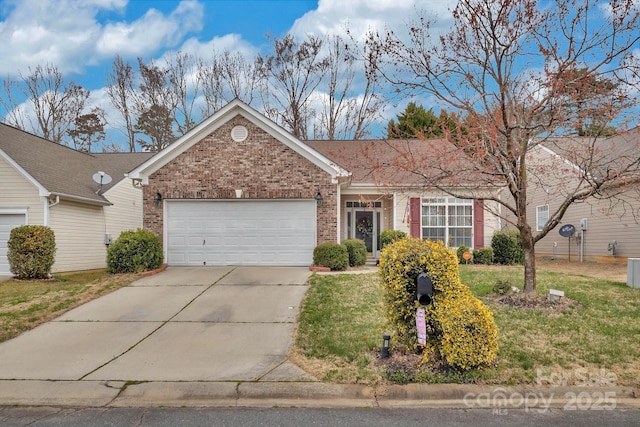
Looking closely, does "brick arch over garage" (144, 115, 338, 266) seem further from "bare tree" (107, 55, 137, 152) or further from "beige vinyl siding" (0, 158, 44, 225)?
"bare tree" (107, 55, 137, 152)

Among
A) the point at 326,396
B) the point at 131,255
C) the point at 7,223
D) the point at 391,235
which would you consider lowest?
the point at 326,396

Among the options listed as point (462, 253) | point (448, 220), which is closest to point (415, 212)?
point (448, 220)

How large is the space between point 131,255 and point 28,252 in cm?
315

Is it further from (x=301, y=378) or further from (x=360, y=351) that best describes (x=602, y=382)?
(x=301, y=378)

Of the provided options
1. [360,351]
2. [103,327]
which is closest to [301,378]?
[360,351]

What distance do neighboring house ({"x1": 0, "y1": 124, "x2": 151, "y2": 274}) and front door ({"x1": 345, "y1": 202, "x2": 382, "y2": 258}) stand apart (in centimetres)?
957

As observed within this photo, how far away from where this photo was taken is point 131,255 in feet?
40.4

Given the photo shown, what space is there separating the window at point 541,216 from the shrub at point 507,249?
5697 millimetres

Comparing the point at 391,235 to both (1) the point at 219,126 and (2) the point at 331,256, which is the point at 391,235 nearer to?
(2) the point at 331,256

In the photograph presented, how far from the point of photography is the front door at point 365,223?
17328 millimetres

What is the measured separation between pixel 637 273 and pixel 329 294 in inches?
263

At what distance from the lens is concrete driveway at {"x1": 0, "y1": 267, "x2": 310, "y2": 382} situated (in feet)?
18.1

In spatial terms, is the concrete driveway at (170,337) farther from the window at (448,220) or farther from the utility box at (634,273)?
the utility box at (634,273)

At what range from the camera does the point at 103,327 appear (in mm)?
7613
